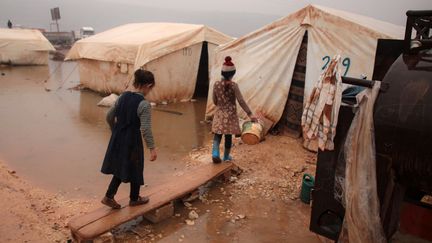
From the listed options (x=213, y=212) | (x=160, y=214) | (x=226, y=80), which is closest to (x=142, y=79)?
(x=160, y=214)

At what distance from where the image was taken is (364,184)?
92.5 inches

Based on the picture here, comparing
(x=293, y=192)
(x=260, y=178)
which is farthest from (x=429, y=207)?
(x=260, y=178)

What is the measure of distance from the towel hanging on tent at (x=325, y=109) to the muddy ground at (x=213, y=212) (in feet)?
5.62

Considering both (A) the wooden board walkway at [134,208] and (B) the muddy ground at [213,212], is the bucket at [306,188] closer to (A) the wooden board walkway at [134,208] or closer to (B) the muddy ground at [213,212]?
(B) the muddy ground at [213,212]

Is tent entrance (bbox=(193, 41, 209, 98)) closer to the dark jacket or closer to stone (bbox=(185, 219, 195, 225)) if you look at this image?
stone (bbox=(185, 219, 195, 225))

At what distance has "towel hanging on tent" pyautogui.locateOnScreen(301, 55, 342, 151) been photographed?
265cm

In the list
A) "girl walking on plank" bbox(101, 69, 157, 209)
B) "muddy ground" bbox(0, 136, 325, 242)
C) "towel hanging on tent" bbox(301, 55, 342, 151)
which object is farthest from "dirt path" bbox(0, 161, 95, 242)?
"towel hanging on tent" bbox(301, 55, 342, 151)

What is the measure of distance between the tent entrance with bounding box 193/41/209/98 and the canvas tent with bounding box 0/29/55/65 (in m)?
11.6

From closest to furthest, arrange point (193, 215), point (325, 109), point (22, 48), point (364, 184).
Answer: point (364, 184) → point (325, 109) → point (193, 215) → point (22, 48)

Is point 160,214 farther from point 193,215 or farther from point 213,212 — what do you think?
point 213,212

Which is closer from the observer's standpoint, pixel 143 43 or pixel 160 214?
pixel 160 214

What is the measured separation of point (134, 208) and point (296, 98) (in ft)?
16.0

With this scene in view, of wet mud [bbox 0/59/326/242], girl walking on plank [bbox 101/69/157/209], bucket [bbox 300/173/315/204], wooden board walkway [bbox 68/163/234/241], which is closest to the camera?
wooden board walkway [bbox 68/163/234/241]

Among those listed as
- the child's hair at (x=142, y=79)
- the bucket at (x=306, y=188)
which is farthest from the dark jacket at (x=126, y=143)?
the bucket at (x=306, y=188)
